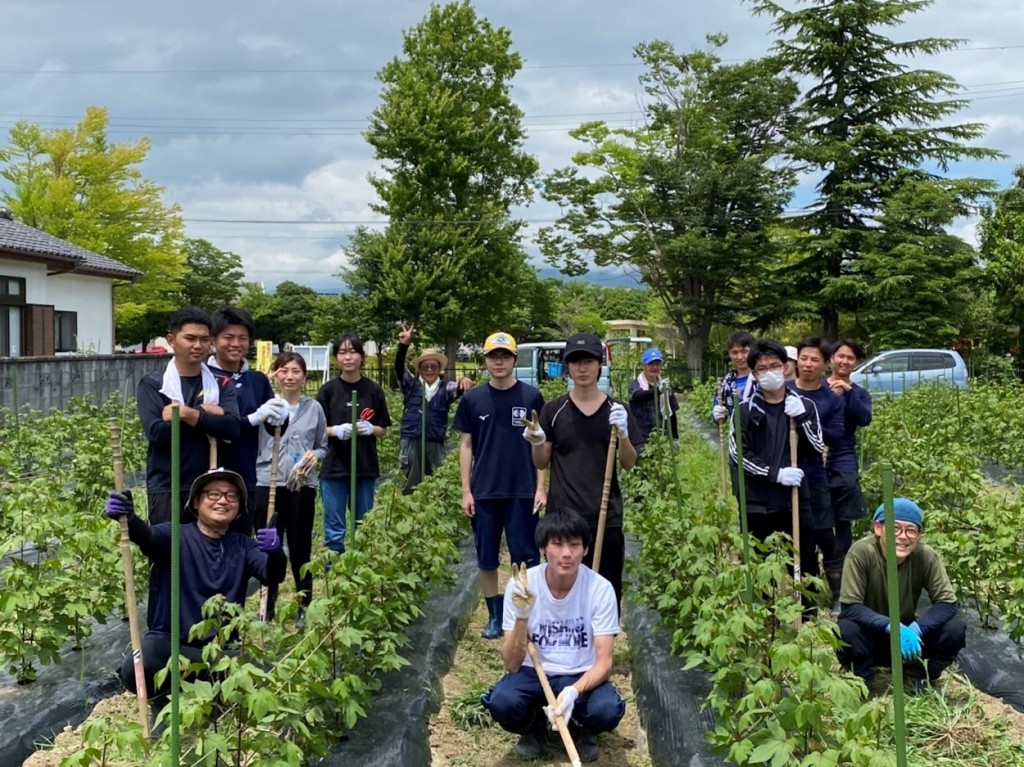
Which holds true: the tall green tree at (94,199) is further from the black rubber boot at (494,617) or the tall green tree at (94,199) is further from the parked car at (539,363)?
the black rubber boot at (494,617)

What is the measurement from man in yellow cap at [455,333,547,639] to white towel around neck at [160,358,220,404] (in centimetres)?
121

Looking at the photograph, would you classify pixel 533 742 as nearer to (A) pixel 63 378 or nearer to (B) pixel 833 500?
(B) pixel 833 500

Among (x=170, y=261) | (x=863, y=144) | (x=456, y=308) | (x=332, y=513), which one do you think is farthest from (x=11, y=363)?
(x=863, y=144)

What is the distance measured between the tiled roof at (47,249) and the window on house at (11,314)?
2.43 feet

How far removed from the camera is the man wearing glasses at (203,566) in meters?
3.08

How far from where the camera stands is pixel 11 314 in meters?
16.4

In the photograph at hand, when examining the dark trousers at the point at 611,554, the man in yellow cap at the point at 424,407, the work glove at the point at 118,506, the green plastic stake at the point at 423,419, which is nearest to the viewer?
the work glove at the point at 118,506

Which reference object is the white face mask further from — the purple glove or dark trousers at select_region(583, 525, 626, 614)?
the purple glove

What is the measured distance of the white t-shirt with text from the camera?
3117mm

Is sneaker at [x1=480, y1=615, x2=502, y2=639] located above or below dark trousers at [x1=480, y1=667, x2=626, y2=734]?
below

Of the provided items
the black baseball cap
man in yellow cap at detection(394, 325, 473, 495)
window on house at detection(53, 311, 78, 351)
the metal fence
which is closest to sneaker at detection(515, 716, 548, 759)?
the black baseball cap

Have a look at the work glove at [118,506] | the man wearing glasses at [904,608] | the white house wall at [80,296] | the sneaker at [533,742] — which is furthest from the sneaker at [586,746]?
the white house wall at [80,296]

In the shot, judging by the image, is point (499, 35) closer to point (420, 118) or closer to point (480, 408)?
point (420, 118)

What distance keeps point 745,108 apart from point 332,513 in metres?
22.7
